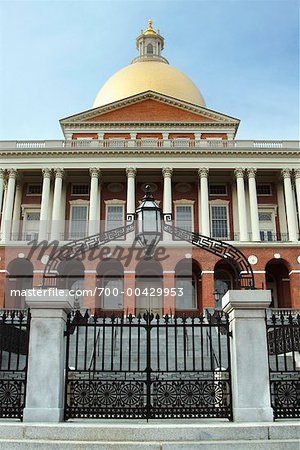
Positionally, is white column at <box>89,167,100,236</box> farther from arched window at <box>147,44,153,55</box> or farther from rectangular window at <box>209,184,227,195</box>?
arched window at <box>147,44,153,55</box>

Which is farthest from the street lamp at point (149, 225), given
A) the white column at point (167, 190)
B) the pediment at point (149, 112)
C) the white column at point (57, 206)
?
the pediment at point (149, 112)

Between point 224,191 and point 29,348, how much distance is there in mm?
40272

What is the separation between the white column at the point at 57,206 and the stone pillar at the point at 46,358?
3451 cm

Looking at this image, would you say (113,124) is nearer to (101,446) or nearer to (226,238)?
(226,238)

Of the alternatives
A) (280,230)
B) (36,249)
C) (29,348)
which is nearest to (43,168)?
(36,249)

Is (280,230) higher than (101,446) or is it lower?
higher

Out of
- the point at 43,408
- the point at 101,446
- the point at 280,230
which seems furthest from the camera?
the point at 280,230

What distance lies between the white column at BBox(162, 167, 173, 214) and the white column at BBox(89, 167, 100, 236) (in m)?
5.70

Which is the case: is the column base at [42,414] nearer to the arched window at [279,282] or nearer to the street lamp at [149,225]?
the street lamp at [149,225]

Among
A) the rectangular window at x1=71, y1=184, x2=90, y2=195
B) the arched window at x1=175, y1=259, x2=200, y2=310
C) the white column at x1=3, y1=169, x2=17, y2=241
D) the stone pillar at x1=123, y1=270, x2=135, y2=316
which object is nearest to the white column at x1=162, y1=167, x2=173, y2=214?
the arched window at x1=175, y1=259, x2=200, y2=310

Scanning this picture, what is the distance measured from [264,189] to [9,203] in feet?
73.5

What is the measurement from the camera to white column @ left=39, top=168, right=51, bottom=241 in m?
43.1

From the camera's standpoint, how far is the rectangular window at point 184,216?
46250mm

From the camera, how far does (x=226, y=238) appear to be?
44.9m
